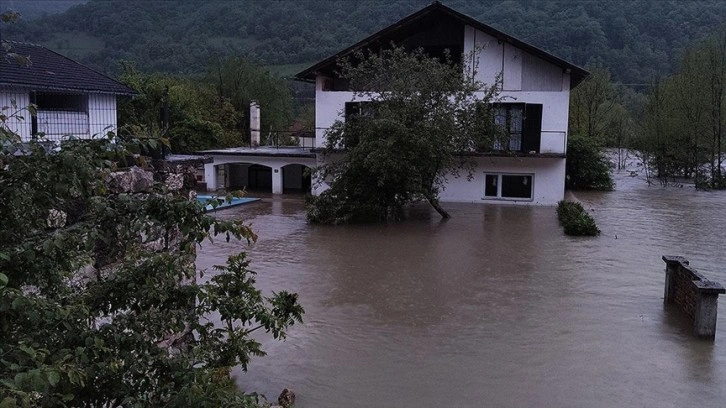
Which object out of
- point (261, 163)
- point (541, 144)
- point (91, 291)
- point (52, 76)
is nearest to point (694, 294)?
point (91, 291)

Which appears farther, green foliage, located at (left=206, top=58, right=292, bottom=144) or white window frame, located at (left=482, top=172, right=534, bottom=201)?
green foliage, located at (left=206, top=58, right=292, bottom=144)

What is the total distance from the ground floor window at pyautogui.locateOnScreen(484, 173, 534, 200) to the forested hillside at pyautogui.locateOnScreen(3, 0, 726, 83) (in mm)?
40156

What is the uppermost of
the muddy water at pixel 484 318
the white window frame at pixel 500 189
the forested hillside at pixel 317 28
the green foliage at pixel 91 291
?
the forested hillside at pixel 317 28

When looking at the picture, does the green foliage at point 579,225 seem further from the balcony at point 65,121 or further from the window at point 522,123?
the balcony at point 65,121

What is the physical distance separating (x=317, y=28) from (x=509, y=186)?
209 ft

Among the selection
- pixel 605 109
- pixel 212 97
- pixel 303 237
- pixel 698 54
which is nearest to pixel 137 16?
pixel 212 97

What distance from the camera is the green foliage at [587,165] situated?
32875 mm

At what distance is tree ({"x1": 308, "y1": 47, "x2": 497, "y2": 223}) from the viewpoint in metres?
20.0

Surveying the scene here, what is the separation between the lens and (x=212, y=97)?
3944cm

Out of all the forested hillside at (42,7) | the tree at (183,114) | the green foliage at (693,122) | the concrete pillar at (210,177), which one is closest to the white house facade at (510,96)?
the concrete pillar at (210,177)

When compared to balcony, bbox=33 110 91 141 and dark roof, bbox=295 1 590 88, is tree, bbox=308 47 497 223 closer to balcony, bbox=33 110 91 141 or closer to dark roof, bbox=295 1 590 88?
dark roof, bbox=295 1 590 88

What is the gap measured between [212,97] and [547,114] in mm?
21386

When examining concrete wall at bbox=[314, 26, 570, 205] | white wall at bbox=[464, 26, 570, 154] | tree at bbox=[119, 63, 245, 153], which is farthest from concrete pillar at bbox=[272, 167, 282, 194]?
white wall at bbox=[464, 26, 570, 154]

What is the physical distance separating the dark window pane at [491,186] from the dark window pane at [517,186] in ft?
1.03
